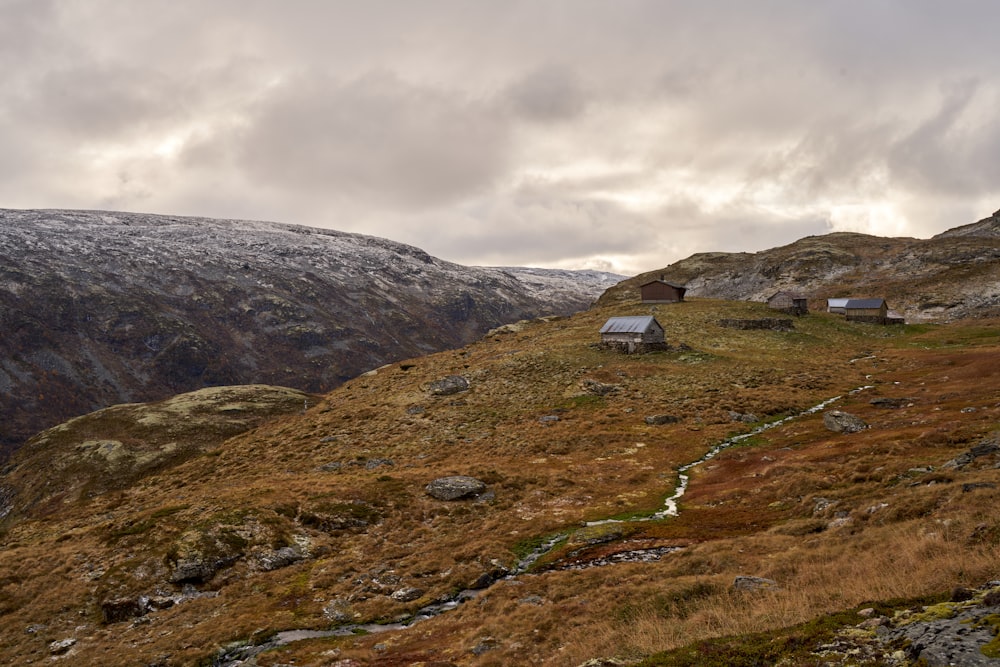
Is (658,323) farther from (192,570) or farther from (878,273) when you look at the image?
(878,273)

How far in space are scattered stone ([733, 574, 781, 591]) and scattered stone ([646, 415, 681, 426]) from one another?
37883mm

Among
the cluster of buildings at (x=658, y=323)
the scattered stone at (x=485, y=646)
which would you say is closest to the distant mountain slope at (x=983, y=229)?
the cluster of buildings at (x=658, y=323)

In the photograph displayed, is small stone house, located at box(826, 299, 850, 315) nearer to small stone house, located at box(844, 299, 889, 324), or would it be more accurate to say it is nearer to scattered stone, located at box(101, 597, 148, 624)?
small stone house, located at box(844, 299, 889, 324)

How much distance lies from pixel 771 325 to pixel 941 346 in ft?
76.6

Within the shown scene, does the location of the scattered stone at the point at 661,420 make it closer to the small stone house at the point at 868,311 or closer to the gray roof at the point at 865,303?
the small stone house at the point at 868,311

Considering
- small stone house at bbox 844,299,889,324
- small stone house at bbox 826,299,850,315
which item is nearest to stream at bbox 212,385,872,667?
small stone house at bbox 844,299,889,324

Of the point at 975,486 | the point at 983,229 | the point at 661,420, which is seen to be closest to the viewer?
the point at 975,486

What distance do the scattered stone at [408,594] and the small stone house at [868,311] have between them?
10540 centimetres

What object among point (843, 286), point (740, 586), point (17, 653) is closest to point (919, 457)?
point (740, 586)

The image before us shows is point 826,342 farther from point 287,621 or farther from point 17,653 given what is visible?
point 17,653

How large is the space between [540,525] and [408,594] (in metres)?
9.79

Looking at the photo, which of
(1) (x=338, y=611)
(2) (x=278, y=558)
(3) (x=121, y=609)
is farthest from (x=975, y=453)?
(3) (x=121, y=609)

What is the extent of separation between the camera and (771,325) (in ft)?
303

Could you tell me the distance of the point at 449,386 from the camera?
70188 mm
